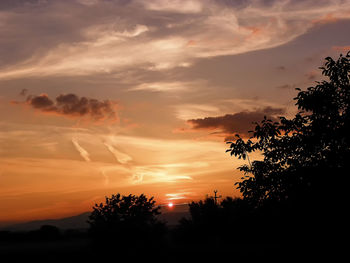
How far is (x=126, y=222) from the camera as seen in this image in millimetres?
19891

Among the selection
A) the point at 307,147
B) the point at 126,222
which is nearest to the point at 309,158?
the point at 307,147

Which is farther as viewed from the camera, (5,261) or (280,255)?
(5,261)

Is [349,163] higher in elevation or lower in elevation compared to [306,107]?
lower

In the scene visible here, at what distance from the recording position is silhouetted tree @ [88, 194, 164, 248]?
19297 mm

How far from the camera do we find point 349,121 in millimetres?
19609

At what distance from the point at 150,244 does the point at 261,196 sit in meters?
6.25

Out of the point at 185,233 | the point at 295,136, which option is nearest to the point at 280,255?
the point at 295,136

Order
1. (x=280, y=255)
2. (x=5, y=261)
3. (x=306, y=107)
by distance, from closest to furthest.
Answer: (x=306, y=107) → (x=280, y=255) → (x=5, y=261)

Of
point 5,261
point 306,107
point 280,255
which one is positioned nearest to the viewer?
point 306,107

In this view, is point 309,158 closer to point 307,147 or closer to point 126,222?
point 307,147

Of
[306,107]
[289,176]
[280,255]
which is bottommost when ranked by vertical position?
[280,255]

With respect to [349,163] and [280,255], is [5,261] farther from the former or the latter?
[349,163]

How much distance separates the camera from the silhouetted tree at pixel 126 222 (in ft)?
63.3

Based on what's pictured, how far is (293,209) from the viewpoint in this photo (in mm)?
19375
